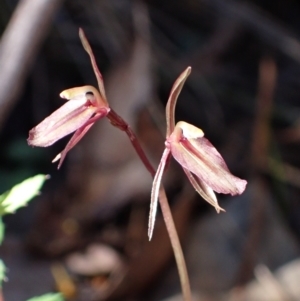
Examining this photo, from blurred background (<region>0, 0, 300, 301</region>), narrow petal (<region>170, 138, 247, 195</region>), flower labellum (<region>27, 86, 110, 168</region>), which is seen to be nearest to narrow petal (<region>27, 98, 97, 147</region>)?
flower labellum (<region>27, 86, 110, 168</region>)

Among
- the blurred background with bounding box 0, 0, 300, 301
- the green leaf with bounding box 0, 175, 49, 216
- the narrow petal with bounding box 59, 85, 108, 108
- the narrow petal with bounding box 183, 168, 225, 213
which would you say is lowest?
the blurred background with bounding box 0, 0, 300, 301

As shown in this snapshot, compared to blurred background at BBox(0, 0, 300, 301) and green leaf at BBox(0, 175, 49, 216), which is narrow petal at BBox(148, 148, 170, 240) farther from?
blurred background at BBox(0, 0, 300, 301)

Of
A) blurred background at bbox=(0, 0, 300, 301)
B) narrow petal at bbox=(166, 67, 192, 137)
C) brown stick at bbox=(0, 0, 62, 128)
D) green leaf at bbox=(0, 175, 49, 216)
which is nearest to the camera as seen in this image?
narrow petal at bbox=(166, 67, 192, 137)

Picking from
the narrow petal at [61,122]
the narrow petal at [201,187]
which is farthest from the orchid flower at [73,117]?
the narrow petal at [201,187]

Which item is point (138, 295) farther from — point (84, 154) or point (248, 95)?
point (248, 95)

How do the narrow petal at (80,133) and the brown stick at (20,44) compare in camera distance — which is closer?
the narrow petal at (80,133)

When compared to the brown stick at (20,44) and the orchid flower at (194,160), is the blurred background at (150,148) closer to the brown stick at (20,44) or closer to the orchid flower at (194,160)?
the brown stick at (20,44)

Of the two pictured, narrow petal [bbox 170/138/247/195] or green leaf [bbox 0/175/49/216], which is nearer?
narrow petal [bbox 170/138/247/195]
